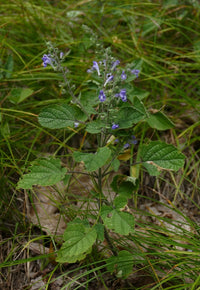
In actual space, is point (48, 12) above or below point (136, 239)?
above

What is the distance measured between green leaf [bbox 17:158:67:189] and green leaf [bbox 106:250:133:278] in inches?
22.6

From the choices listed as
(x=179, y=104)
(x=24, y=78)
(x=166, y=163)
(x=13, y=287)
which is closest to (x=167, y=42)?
(x=179, y=104)

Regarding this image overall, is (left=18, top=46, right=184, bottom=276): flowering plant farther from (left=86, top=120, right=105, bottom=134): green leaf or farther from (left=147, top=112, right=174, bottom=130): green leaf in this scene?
(left=147, top=112, right=174, bottom=130): green leaf

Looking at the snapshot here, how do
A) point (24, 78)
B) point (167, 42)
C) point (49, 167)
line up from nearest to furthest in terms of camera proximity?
point (49, 167), point (24, 78), point (167, 42)

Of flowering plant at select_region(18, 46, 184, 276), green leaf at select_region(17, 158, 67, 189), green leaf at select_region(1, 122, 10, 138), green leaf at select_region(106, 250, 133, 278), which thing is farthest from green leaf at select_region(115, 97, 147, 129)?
green leaf at select_region(1, 122, 10, 138)

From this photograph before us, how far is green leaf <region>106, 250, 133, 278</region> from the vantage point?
1823 millimetres

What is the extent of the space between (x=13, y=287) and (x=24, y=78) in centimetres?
168

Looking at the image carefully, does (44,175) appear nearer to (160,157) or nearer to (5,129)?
(160,157)

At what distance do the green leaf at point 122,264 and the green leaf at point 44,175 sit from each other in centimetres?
57

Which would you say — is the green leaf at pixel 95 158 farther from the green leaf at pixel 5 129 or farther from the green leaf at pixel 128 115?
the green leaf at pixel 5 129

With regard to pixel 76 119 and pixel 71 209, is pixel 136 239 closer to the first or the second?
pixel 71 209

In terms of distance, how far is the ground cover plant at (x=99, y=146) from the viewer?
1742 millimetres

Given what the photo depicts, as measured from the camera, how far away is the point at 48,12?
3.46 meters

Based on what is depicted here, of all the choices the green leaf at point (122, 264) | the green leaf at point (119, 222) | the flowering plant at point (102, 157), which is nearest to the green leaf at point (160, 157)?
the flowering plant at point (102, 157)
